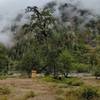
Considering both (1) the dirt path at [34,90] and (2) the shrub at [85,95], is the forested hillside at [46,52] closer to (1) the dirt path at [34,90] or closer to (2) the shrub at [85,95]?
(1) the dirt path at [34,90]

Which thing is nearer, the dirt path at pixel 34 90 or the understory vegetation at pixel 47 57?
the dirt path at pixel 34 90

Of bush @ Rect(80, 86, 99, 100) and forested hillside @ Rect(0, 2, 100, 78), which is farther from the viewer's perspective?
forested hillside @ Rect(0, 2, 100, 78)

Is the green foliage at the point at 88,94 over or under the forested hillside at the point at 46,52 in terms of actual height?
under

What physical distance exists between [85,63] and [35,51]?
13.1m

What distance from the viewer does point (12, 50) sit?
79312 millimetres

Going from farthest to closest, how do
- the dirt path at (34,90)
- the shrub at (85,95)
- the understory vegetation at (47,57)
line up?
the understory vegetation at (47,57), the dirt path at (34,90), the shrub at (85,95)

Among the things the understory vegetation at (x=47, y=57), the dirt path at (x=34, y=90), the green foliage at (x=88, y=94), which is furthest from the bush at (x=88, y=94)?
the understory vegetation at (x=47, y=57)

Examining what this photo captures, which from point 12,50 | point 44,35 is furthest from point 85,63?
point 12,50

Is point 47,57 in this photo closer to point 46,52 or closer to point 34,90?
point 46,52

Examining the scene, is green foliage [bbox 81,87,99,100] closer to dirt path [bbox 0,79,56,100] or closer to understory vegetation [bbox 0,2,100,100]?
dirt path [bbox 0,79,56,100]

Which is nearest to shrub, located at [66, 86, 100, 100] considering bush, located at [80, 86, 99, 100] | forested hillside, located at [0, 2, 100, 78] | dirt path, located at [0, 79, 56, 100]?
bush, located at [80, 86, 99, 100]

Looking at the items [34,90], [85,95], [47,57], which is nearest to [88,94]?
[85,95]

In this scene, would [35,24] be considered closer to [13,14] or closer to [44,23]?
[44,23]

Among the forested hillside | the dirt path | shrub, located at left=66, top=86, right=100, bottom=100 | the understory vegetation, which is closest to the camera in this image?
shrub, located at left=66, top=86, right=100, bottom=100
